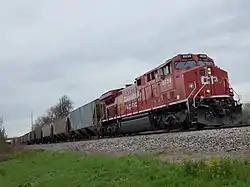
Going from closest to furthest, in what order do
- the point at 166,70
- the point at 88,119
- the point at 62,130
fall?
1. the point at 166,70
2. the point at 88,119
3. the point at 62,130

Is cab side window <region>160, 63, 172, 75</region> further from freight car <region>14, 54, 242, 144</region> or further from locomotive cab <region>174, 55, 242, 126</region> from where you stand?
locomotive cab <region>174, 55, 242, 126</region>

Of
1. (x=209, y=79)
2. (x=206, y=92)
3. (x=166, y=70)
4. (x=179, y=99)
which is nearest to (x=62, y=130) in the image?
(x=166, y=70)

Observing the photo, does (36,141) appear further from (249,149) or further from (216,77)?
(249,149)

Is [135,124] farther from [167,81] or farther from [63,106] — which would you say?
[63,106]

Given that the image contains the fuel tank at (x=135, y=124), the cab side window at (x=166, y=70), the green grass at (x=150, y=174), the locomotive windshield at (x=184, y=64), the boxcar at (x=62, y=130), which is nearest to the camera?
the green grass at (x=150, y=174)

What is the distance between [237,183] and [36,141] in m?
55.3

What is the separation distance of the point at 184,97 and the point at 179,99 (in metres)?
0.47

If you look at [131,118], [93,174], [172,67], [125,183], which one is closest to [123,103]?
[131,118]

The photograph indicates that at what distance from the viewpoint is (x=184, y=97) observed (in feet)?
60.7

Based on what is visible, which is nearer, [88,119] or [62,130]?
[88,119]

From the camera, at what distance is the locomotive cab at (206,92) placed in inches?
696

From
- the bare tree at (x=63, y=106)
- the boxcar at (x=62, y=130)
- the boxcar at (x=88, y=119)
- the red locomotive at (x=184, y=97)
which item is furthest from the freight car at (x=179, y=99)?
the bare tree at (x=63, y=106)

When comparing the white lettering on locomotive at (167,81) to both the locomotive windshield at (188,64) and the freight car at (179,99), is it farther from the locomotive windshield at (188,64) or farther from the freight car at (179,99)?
the locomotive windshield at (188,64)

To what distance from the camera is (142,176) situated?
7.21 m
